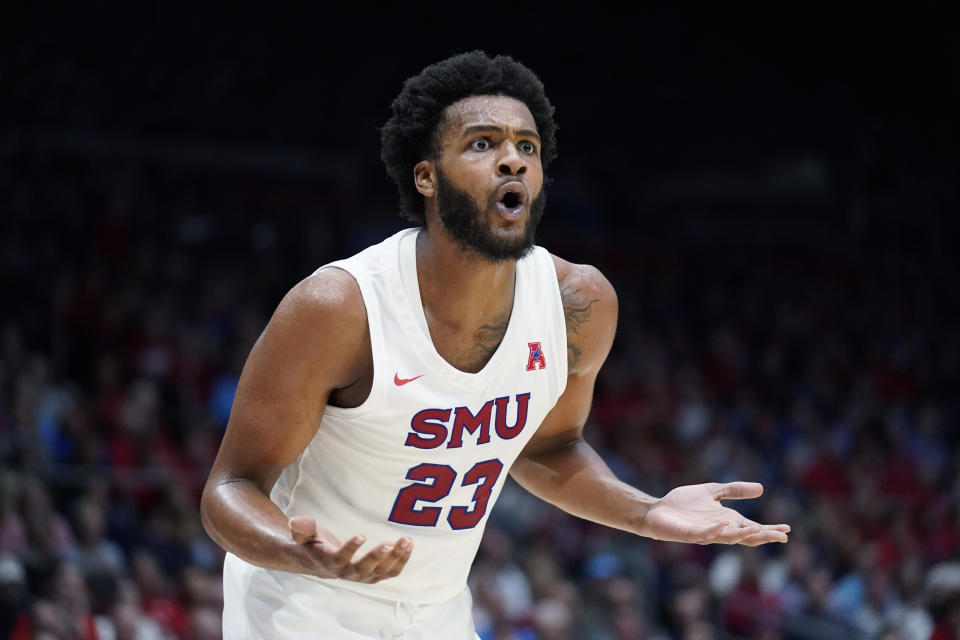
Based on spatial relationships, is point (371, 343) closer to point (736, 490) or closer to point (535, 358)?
point (535, 358)

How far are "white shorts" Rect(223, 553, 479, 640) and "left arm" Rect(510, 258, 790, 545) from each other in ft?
1.96

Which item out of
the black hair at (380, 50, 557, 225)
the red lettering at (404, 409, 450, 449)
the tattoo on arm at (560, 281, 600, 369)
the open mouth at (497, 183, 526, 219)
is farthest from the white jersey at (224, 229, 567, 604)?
the open mouth at (497, 183, 526, 219)

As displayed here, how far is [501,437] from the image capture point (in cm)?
324

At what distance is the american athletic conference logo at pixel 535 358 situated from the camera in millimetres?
3303

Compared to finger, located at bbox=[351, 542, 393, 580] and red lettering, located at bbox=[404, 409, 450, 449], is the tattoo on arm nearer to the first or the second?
red lettering, located at bbox=[404, 409, 450, 449]

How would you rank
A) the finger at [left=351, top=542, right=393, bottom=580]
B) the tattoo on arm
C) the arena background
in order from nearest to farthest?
the finger at [left=351, top=542, right=393, bottom=580], the tattoo on arm, the arena background

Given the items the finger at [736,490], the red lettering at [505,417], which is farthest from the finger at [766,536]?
the red lettering at [505,417]

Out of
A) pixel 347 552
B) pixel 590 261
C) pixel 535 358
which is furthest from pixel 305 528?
pixel 590 261

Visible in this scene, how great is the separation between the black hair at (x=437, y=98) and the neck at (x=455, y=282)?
0.21m

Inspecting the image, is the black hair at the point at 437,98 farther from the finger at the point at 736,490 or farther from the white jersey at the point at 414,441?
the finger at the point at 736,490

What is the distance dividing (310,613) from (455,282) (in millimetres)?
952

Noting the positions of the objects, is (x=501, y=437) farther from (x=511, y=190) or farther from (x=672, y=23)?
(x=672, y=23)

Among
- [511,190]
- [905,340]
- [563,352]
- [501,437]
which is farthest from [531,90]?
[905,340]

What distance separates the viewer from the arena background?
7.85 meters
